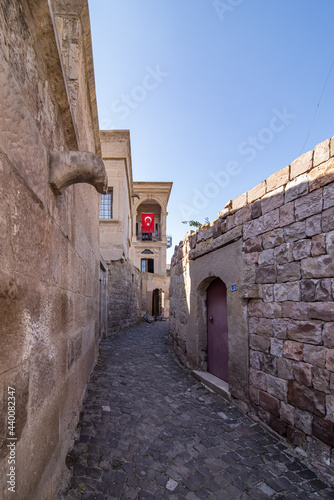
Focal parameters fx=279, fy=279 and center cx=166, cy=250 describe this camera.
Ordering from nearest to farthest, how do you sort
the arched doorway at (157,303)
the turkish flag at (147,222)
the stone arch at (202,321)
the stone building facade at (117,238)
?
1. the stone arch at (202,321)
2. the stone building facade at (117,238)
3. the arched doorway at (157,303)
4. the turkish flag at (147,222)

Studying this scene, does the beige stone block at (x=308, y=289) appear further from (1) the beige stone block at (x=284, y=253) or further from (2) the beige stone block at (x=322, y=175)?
(2) the beige stone block at (x=322, y=175)

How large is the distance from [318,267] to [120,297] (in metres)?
8.76

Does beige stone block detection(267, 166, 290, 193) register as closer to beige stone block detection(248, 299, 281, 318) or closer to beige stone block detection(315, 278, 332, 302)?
beige stone block detection(315, 278, 332, 302)

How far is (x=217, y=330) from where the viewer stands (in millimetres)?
4691

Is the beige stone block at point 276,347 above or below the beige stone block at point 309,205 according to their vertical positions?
below

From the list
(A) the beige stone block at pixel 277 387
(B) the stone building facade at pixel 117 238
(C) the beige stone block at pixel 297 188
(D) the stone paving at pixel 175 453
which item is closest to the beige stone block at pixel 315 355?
(A) the beige stone block at pixel 277 387

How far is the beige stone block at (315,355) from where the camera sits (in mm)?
2484

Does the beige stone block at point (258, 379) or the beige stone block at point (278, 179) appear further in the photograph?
the beige stone block at point (258, 379)

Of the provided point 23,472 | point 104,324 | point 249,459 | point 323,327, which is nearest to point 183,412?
point 249,459

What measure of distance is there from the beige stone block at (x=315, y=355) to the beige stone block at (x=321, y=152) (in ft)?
5.62

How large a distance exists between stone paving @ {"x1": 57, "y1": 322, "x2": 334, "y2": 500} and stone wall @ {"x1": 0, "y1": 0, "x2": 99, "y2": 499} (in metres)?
0.41

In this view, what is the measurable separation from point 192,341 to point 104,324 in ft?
13.9

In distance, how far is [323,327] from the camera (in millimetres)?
2504

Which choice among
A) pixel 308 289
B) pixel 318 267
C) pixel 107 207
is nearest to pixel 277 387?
pixel 308 289
